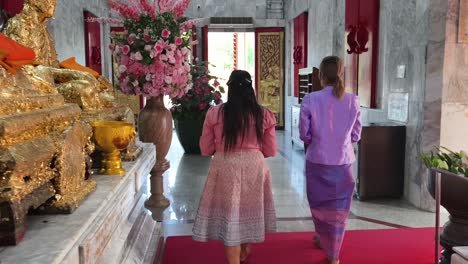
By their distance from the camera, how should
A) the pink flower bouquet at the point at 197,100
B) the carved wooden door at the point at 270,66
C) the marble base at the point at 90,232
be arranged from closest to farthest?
the marble base at the point at 90,232 → the pink flower bouquet at the point at 197,100 → the carved wooden door at the point at 270,66

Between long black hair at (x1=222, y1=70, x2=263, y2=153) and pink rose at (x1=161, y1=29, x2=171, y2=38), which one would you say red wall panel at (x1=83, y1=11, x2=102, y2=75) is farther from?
long black hair at (x1=222, y1=70, x2=263, y2=153)

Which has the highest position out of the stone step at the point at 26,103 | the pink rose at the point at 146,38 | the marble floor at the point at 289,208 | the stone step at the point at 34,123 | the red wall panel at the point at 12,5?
the red wall panel at the point at 12,5

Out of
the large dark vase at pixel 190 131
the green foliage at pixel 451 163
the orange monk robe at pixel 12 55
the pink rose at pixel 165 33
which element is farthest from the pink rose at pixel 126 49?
the large dark vase at pixel 190 131

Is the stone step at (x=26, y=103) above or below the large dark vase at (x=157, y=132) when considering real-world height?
above

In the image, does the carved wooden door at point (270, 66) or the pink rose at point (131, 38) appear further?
the carved wooden door at point (270, 66)

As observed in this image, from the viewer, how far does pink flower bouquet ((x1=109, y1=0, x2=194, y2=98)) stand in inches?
137

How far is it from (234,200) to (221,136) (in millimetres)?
403

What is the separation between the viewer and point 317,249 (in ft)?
11.3

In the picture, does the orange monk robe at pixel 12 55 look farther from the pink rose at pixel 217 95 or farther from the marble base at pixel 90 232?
the pink rose at pixel 217 95

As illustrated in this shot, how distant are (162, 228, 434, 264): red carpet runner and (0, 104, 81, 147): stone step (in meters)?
1.80

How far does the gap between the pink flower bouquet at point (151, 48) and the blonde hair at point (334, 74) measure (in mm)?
1171

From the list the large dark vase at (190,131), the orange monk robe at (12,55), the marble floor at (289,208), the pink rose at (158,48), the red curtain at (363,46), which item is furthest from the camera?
the large dark vase at (190,131)

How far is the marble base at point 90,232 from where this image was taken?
109cm

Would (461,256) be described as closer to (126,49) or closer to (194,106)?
(126,49)
